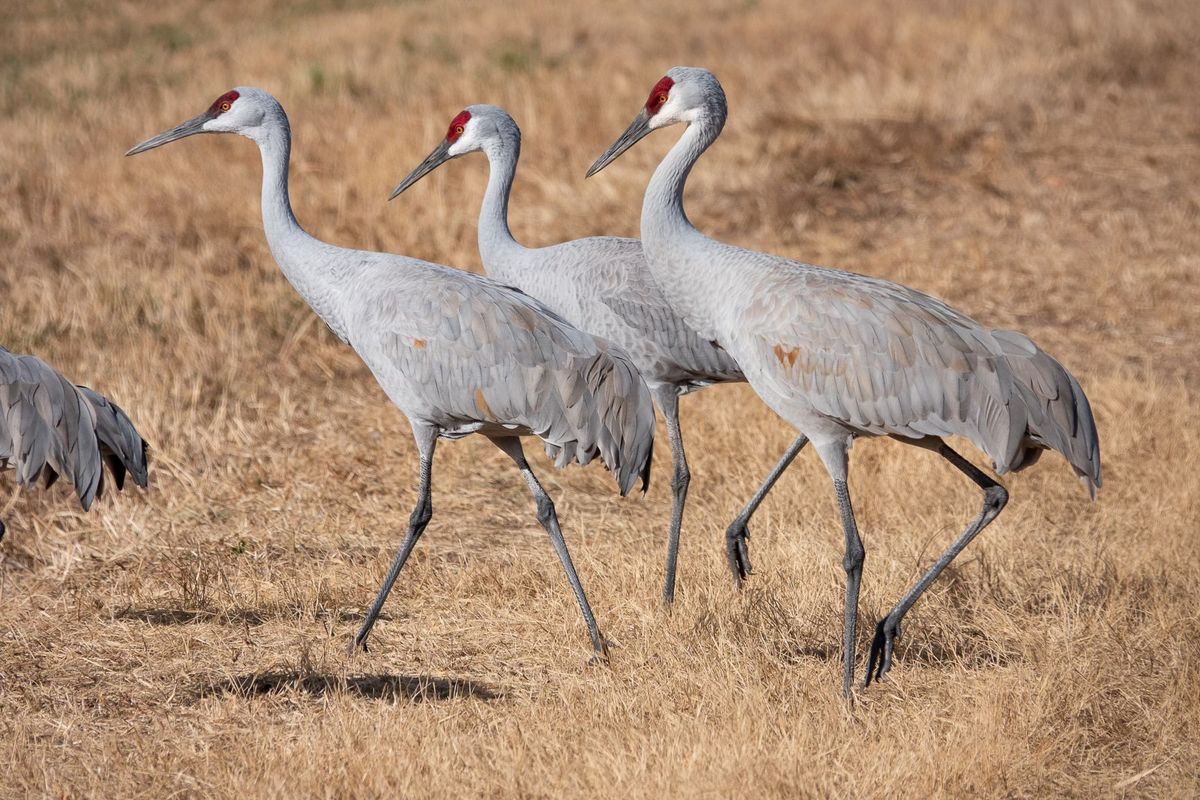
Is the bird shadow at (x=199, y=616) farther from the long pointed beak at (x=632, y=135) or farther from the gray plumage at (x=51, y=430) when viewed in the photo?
the long pointed beak at (x=632, y=135)

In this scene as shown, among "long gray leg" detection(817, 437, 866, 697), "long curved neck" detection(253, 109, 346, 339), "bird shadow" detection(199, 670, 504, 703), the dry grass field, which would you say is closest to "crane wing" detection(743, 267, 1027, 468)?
"long gray leg" detection(817, 437, 866, 697)

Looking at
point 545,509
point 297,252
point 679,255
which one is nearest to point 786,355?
point 679,255

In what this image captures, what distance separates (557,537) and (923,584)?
3.75 ft

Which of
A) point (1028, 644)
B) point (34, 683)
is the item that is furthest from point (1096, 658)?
point (34, 683)

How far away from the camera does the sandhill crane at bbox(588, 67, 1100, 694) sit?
386 centimetres

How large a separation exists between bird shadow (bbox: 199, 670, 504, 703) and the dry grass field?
0.06 ft

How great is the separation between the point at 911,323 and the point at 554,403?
1066 mm

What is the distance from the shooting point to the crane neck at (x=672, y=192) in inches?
169

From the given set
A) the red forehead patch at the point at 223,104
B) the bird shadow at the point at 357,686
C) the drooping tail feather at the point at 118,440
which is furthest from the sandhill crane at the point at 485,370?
the red forehead patch at the point at 223,104

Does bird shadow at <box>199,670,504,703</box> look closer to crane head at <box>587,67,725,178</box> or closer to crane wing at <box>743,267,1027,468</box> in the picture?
crane wing at <box>743,267,1027,468</box>

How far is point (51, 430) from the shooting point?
420 cm

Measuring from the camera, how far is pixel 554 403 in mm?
4203

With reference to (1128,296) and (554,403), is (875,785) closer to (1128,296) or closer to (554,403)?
(554,403)

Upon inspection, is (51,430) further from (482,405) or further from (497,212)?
(497,212)
